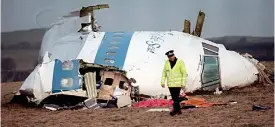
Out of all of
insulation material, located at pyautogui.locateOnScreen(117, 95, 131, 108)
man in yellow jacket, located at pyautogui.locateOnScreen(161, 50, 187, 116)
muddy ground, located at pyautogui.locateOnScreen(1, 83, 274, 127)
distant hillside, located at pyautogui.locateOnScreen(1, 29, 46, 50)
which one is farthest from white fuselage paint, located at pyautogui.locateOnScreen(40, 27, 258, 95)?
distant hillside, located at pyautogui.locateOnScreen(1, 29, 46, 50)

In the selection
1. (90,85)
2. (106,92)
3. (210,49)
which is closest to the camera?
(90,85)

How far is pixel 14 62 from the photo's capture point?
2369 cm

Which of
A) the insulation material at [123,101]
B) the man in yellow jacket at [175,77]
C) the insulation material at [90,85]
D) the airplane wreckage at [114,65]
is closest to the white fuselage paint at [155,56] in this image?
the airplane wreckage at [114,65]

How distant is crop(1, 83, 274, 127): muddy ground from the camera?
11079 millimetres

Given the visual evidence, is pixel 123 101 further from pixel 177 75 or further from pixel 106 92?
pixel 177 75

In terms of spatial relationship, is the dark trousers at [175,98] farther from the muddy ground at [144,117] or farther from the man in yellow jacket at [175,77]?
the muddy ground at [144,117]

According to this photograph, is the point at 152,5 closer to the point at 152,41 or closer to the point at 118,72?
the point at 152,41

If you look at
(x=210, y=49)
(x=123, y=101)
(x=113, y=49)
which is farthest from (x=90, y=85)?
(x=210, y=49)

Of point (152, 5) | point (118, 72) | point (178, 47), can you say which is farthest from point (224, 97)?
point (152, 5)

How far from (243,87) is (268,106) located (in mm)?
3987

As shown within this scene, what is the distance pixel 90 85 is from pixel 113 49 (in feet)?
4.63

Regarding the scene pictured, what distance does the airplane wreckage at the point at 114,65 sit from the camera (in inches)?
561

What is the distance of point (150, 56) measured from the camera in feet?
49.8

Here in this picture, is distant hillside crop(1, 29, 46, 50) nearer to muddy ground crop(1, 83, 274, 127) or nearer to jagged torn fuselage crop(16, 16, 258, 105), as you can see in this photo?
jagged torn fuselage crop(16, 16, 258, 105)
